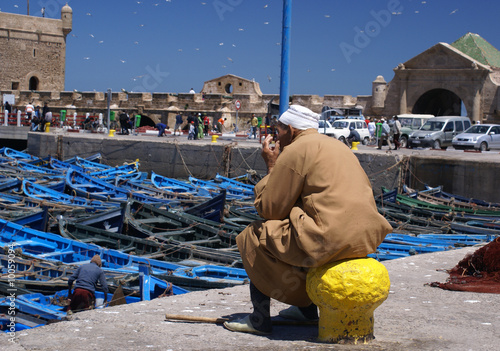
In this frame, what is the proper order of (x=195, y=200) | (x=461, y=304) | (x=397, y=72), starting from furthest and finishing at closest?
(x=397, y=72) < (x=195, y=200) < (x=461, y=304)

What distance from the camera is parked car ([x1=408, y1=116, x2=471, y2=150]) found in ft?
82.0

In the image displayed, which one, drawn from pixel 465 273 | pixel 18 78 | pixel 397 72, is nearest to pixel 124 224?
pixel 465 273

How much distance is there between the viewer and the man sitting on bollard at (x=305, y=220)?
10.5 feet

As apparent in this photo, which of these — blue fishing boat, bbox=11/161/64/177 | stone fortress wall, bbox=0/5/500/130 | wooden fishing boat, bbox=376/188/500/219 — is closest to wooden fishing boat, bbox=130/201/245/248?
wooden fishing boat, bbox=376/188/500/219

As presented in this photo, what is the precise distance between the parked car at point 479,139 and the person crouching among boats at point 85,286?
771 inches

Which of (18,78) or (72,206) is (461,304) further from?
(18,78)

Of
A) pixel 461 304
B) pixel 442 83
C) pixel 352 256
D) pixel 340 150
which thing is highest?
pixel 442 83

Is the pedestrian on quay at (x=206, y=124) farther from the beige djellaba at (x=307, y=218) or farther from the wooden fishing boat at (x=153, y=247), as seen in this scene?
the beige djellaba at (x=307, y=218)

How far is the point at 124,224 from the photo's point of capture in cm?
1158

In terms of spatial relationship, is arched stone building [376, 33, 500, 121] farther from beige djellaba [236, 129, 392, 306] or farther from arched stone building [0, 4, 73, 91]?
beige djellaba [236, 129, 392, 306]

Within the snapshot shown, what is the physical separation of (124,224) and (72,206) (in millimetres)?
2952

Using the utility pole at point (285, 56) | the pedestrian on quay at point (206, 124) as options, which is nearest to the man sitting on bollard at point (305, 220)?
the utility pole at point (285, 56)

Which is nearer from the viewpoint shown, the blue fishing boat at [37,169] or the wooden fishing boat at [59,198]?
the wooden fishing boat at [59,198]

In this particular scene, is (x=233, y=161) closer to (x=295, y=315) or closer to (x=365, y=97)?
(x=365, y=97)
